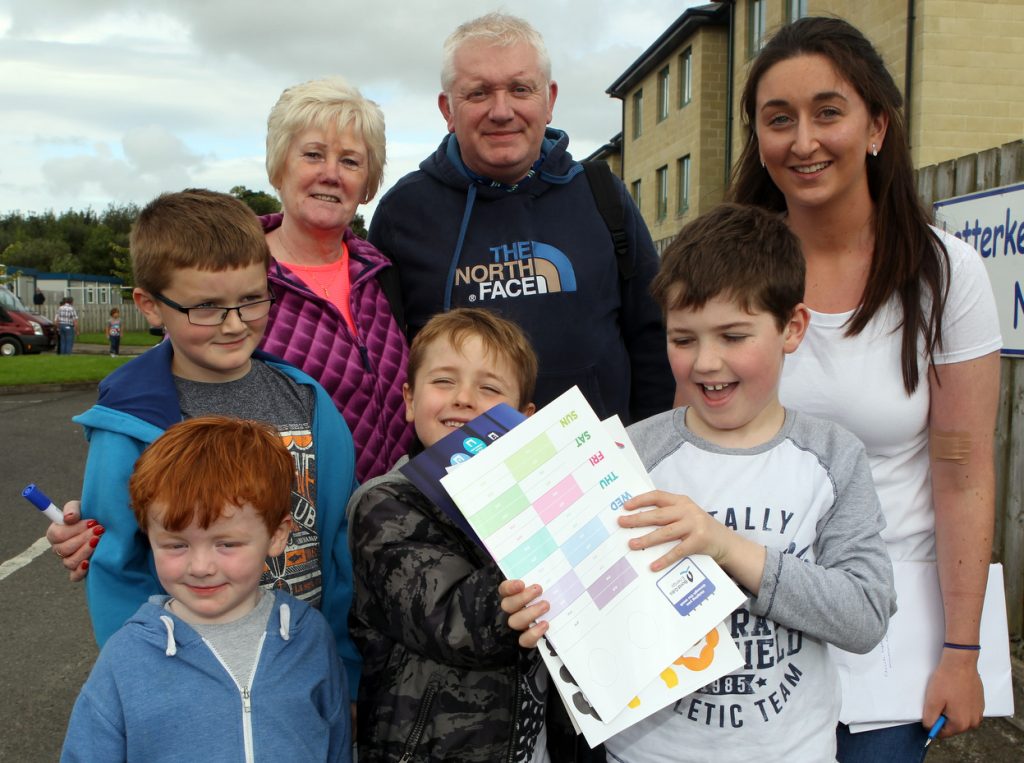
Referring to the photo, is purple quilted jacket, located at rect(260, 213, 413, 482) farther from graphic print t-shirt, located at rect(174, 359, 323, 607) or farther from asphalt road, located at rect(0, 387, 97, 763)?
asphalt road, located at rect(0, 387, 97, 763)

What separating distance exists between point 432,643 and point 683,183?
81.7 ft

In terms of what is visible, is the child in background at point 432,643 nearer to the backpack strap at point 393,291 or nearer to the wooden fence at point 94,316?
the backpack strap at point 393,291

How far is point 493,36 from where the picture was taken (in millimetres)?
2855

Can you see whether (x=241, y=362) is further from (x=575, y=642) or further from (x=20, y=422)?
(x=20, y=422)

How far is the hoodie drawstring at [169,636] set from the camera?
72.0 inches

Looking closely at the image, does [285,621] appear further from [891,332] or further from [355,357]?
[891,332]

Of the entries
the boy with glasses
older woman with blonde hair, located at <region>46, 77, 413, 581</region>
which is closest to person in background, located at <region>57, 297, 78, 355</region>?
older woman with blonde hair, located at <region>46, 77, 413, 581</region>

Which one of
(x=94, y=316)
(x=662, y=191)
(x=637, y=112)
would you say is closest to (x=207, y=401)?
(x=662, y=191)

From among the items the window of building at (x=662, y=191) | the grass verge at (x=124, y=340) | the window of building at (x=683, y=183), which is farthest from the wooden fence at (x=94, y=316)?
the window of building at (x=683, y=183)

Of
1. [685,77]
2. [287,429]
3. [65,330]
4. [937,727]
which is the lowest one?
[937,727]

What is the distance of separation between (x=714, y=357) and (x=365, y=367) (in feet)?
4.29

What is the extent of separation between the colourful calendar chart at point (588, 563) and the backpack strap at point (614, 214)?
4.79 ft

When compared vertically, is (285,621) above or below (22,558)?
above

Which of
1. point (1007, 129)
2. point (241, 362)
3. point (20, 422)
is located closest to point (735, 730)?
point (241, 362)
